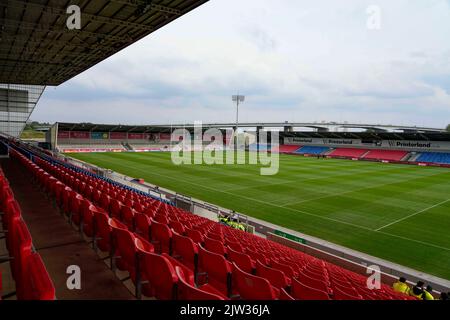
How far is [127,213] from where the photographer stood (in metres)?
6.37

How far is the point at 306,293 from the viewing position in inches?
141

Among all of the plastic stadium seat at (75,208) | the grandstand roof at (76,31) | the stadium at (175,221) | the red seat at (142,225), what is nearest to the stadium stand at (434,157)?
the stadium at (175,221)

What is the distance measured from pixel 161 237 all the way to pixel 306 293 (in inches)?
102

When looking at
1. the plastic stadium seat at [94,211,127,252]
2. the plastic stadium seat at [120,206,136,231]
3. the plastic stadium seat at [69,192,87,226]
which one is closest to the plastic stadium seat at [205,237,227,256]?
the plastic stadium seat at [94,211,127,252]

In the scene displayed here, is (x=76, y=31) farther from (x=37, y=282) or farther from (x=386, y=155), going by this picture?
(x=386, y=155)

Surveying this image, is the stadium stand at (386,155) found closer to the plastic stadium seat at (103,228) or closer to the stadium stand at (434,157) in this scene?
the stadium stand at (434,157)

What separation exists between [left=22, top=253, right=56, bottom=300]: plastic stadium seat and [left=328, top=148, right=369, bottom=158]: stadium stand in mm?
58980

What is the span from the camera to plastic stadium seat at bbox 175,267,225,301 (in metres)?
2.46

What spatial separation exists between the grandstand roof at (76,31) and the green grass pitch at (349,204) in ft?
35.8

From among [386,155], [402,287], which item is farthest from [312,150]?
[402,287]

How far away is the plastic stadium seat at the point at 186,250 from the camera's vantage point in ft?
14.4

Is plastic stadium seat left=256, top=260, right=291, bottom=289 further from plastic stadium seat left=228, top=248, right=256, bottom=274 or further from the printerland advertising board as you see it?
the printerland advertising board

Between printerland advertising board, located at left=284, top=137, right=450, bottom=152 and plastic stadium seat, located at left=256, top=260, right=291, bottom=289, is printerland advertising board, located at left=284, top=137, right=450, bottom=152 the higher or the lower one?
the higher one

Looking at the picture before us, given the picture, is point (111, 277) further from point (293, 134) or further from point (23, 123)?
point (293, 134)
